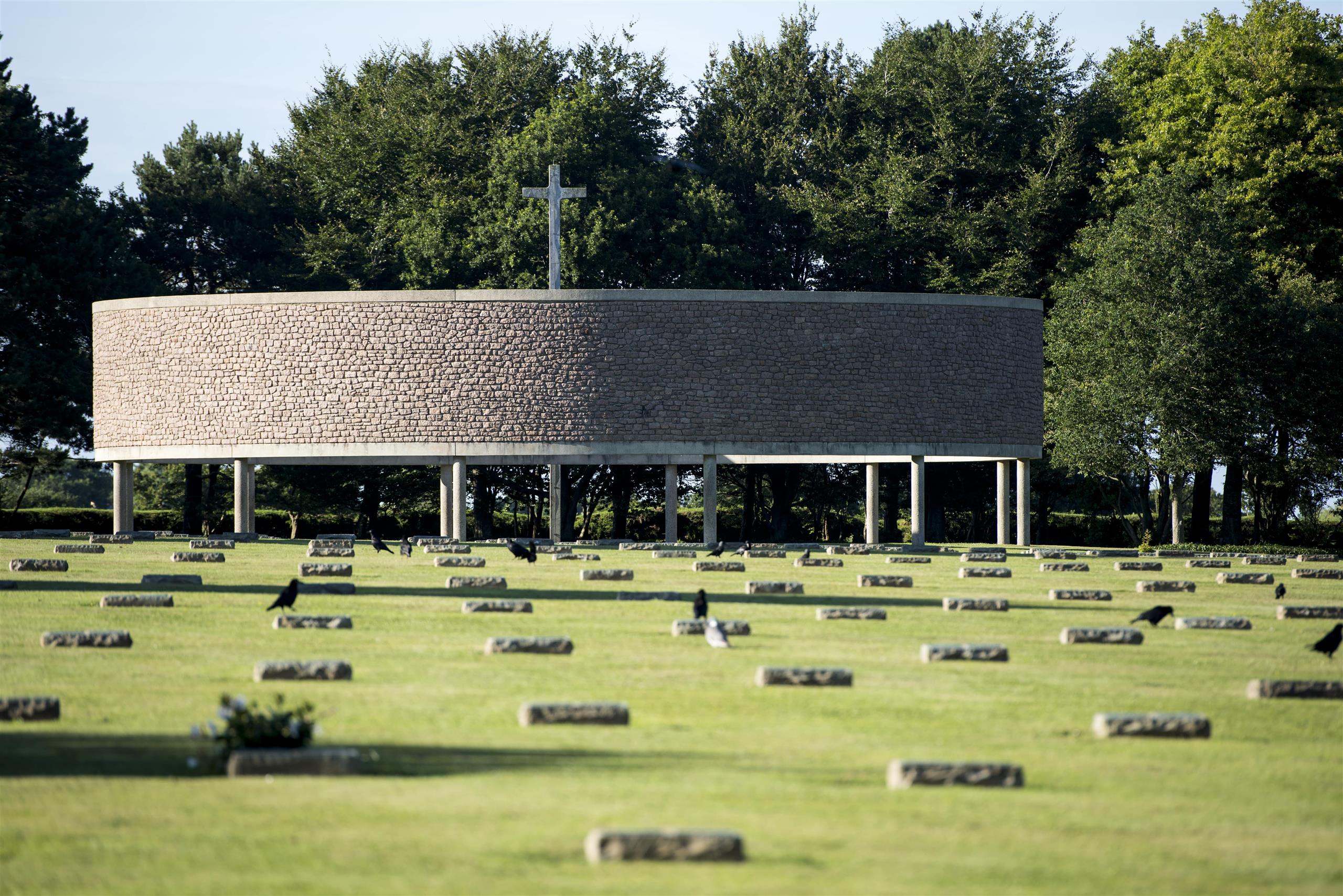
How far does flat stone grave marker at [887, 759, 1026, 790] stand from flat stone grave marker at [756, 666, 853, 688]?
13.2 feet

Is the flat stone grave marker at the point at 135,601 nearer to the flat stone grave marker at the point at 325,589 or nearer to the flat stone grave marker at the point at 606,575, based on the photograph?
the flat stone grave marker at the point at 325,589

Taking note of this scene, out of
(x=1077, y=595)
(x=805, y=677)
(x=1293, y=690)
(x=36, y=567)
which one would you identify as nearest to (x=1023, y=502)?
(x=1077, y=595)

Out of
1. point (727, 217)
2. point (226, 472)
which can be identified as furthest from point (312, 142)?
point (727, 217)

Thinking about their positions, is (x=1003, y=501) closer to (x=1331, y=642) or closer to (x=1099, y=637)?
(x=1099, y=637)

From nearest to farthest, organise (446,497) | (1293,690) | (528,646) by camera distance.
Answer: (1293,690) < (528,646) < (446,497)

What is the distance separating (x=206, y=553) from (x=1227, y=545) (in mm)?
32550

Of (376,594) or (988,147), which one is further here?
(988,147)

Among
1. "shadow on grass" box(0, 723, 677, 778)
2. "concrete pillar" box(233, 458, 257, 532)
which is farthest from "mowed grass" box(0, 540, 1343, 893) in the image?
"concrete pillar" box(233, 458, 257, 532)

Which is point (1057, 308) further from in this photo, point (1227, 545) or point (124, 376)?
point (124, 376)

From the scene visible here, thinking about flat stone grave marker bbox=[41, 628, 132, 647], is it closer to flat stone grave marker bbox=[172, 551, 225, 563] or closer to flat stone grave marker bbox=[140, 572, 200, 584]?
flat stone grave marker bbox=[140, 572, 200, 584]

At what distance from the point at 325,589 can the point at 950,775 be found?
14346mm

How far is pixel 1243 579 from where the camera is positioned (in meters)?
30.1

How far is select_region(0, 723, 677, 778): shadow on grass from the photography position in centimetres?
987

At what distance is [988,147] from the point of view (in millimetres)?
63594
